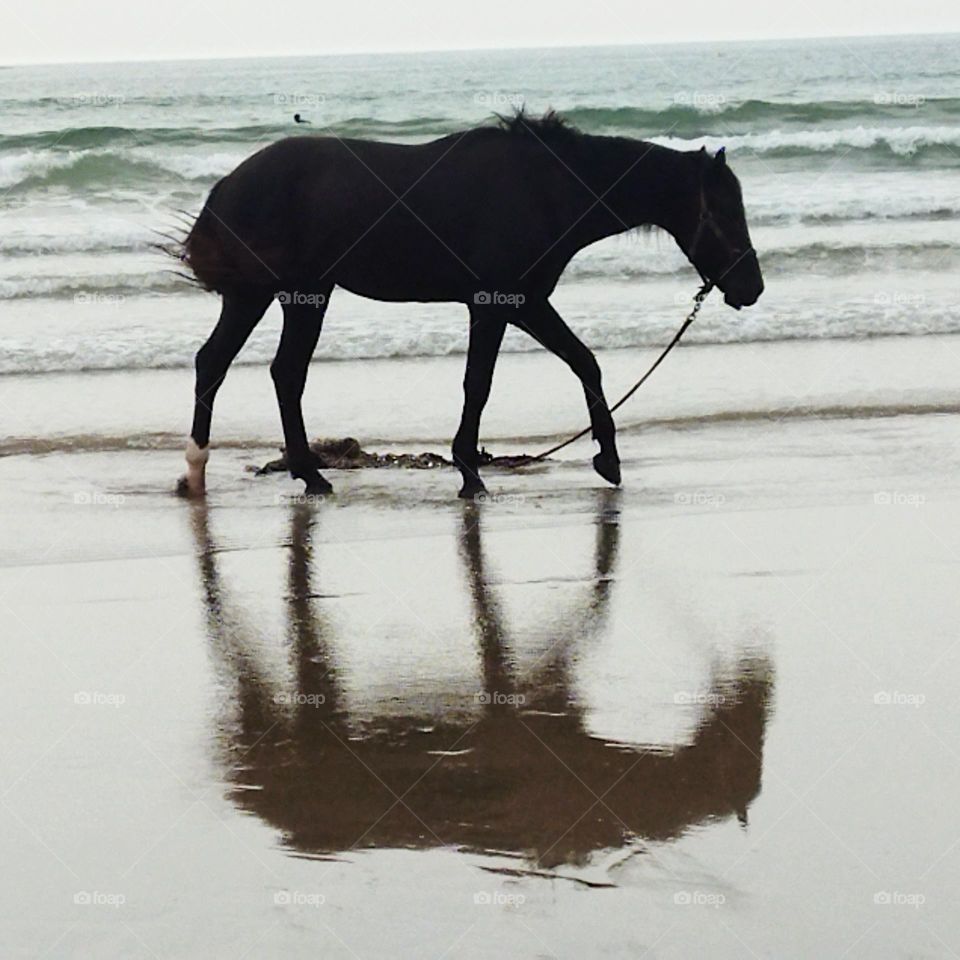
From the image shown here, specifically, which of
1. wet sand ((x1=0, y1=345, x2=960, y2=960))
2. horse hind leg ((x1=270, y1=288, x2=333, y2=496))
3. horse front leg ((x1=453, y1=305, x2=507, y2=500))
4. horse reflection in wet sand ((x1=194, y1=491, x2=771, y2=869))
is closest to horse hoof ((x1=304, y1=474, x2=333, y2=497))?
horse hind leg ((x1=270, y1=288, x2=333, y2=496))

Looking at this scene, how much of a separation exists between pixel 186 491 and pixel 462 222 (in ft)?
5.28

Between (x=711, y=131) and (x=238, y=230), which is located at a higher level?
(x=238, y=230)

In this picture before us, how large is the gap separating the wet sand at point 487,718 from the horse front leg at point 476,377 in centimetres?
20

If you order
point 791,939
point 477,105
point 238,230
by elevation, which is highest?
point 238,230

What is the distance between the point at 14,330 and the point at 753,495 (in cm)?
674

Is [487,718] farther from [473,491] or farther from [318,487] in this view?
[318,487]

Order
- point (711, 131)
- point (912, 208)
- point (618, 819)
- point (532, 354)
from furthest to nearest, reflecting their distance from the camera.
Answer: point (711, 131)
point (912, 208)
point (532, 354)
point (618, 819)

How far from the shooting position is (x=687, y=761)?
3.80 meters

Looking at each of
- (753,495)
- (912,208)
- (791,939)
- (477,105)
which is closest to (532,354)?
(753,495)

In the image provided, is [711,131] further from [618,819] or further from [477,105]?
[618,819]

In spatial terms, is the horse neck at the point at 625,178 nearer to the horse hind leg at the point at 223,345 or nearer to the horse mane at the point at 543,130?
the horse mane at the point at 543,130

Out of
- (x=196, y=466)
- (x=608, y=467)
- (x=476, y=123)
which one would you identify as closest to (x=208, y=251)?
(x=196, y=466)

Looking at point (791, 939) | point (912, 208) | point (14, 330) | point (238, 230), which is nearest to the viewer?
point (791, 939)

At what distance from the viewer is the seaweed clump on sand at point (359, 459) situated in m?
7.26
